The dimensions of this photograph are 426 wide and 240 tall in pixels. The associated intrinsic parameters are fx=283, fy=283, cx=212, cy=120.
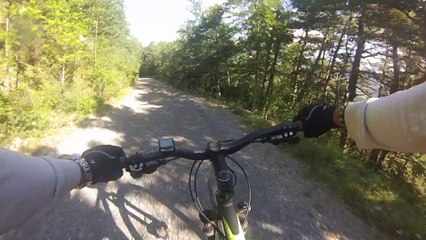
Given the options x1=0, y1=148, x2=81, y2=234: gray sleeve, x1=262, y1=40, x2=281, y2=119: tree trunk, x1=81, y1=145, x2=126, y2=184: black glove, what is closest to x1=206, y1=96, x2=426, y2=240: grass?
x1=81, y1=145, x2=126, y2=184: black glove

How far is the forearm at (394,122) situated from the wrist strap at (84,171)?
1304 mm

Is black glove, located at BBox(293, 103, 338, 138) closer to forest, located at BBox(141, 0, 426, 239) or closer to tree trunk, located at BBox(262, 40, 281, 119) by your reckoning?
forest, located at BBox(141, 0, 426, 239)

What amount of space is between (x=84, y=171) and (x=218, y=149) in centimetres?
Result: 76

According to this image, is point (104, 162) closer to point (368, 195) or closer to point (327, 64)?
point (368, 195)

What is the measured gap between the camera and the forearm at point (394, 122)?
922mm

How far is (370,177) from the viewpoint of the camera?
19.7ft

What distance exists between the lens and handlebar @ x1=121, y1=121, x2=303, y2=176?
1.68 m

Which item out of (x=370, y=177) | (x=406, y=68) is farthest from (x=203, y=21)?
(x=370, y=177)

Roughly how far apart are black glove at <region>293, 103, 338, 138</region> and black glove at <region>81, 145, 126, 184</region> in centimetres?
111

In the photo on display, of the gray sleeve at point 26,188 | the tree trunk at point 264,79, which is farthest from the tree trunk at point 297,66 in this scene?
the gray sleeve at point 26,188

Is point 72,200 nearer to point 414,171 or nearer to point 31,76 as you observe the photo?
point 31,76

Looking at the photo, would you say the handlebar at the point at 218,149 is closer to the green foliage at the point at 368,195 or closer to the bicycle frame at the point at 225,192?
the bicycle frame at the point at 225,192

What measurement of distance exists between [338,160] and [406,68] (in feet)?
25.5

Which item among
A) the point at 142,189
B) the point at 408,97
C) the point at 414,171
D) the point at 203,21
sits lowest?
the point at 414,171
